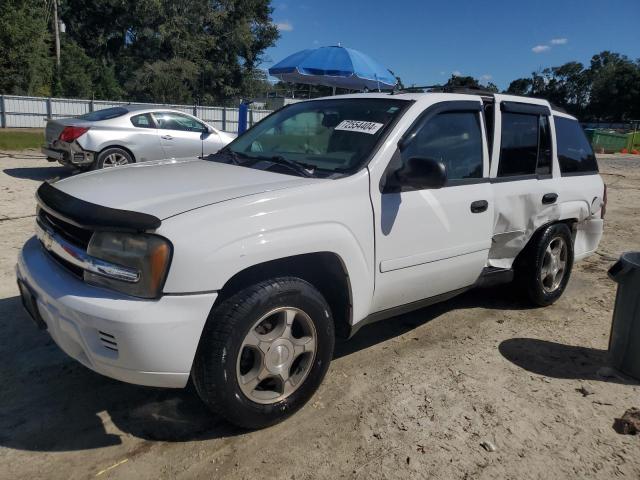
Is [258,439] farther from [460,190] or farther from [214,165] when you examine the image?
[460,190]

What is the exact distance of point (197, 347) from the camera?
2.38m

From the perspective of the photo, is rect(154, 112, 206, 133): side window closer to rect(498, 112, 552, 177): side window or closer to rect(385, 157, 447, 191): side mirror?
rect(498, 112, 552, 177): side window

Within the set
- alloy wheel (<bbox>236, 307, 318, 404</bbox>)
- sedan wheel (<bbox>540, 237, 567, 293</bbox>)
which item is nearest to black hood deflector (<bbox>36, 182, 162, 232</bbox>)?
alloy wheel (<bbox>236, 307, 318, 404</bbox>)

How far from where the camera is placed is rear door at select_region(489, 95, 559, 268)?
153 inches

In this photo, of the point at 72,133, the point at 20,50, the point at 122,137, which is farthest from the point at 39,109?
the point at 122,137

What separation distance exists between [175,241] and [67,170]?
1038 centimetres

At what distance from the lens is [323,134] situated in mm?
3455

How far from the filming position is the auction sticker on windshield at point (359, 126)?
3208 millimetres

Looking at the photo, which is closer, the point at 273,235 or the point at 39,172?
the point at 273,235

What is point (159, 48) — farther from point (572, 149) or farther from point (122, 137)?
point (572, 149)

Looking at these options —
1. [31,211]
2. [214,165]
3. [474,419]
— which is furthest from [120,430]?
[31,211]

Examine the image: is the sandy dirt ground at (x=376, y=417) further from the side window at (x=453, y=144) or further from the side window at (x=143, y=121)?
the side window at (x=143, y=121)

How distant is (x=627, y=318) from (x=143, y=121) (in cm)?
891

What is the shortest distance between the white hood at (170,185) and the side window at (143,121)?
6948 millimetres
